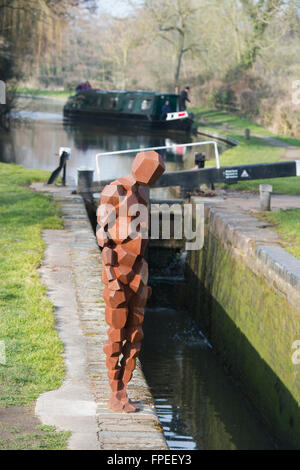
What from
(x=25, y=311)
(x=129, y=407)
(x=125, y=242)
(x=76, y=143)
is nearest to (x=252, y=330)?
(x=25, y=311)

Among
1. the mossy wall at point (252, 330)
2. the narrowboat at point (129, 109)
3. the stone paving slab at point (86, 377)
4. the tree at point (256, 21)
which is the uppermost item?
Answer: the tree at point (256, 21)

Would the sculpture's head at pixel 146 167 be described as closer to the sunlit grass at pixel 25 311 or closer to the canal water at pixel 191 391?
the sunlit grass at pixel 25 311

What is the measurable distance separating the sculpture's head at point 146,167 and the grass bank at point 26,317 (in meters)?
1.84

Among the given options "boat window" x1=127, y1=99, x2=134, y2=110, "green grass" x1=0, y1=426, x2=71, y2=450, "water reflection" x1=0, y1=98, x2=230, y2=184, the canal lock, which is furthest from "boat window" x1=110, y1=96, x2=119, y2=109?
"green grass" x1=0, y1=426, x2=71, y2=450

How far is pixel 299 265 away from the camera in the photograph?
8695 mm

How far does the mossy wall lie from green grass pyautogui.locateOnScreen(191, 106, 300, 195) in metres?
4.10

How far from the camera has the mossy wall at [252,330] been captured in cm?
810

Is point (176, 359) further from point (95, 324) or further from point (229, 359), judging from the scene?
point (95, 324)

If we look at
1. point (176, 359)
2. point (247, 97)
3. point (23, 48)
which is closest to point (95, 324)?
point (176, 359)

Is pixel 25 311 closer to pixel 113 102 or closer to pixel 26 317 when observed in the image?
pixel 26 317

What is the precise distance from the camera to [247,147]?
2650 cm

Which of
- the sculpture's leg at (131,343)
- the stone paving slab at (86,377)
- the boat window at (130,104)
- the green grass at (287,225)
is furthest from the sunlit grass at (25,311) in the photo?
the boat window at (130,104)

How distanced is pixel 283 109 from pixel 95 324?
88.1ft

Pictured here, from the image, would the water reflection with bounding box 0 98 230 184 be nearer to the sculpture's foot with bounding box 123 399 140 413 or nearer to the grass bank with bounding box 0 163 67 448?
the grass bank with bounding box 0 163 67 448
